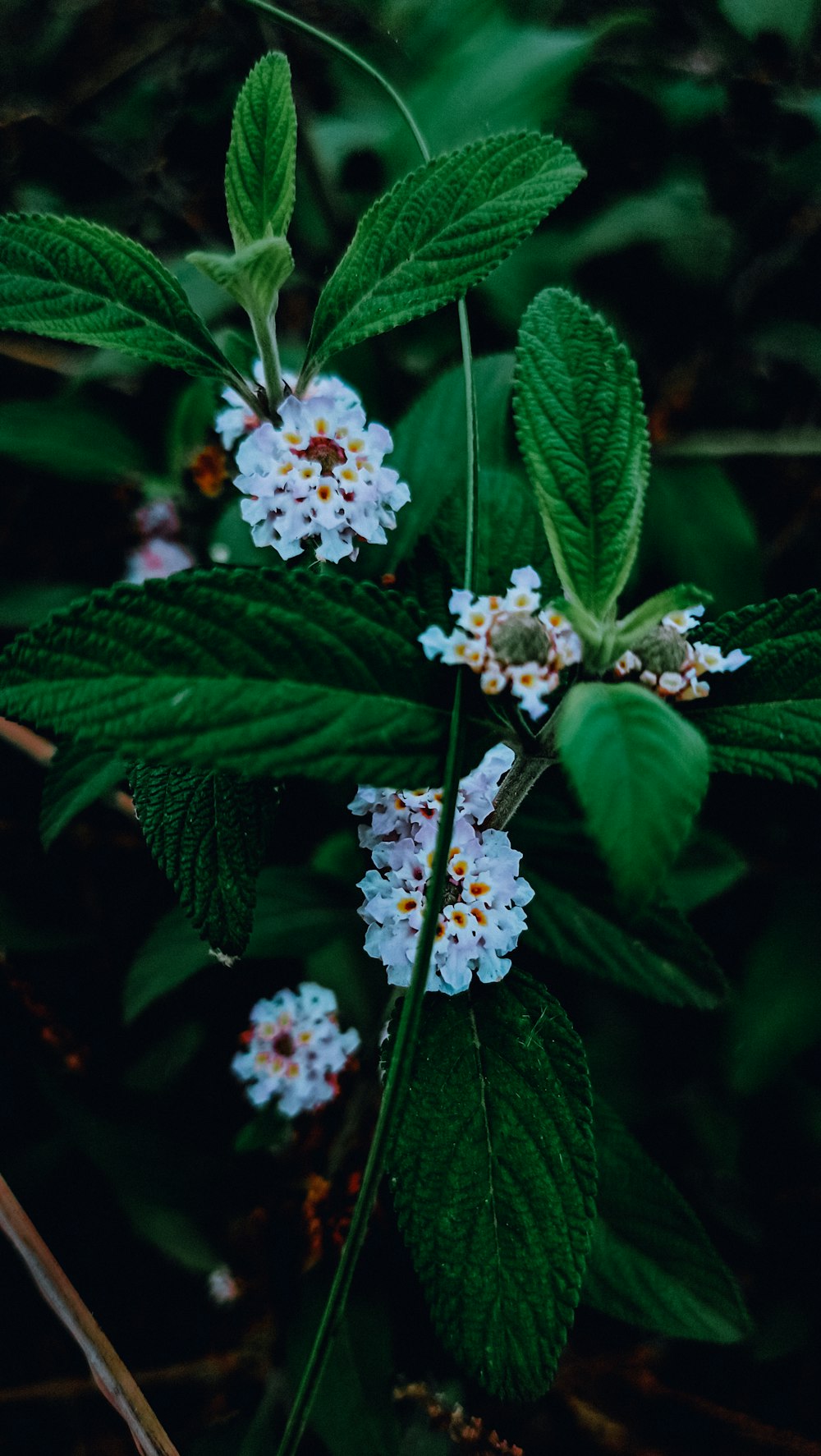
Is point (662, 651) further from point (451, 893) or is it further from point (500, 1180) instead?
point (500, 1180)

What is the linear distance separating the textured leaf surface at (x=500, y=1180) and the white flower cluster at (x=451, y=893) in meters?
0.05

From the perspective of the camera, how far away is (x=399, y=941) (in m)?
0.63

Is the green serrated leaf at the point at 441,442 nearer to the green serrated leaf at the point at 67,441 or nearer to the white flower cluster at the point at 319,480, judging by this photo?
the white flower cluster at the point at 319,480

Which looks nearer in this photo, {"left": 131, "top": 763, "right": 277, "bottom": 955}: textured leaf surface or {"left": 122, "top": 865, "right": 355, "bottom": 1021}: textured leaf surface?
{"left": 131, "top": 763, "right": 277, "bottom": 955}: textured leaf surface

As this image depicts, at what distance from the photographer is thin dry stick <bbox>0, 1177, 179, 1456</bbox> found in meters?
0.72

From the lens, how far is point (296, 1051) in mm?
1048

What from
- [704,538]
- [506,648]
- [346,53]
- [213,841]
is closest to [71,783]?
[213,841]

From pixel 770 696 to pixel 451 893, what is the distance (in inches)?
9.3

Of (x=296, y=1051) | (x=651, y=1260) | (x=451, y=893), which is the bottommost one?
(x=651, y=1260)

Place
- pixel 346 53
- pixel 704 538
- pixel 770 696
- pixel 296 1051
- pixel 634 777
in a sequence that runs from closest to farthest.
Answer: pixel 634 777
pixel 770 696
pixel 346 53
pixel 296 1051
pixel 704 538

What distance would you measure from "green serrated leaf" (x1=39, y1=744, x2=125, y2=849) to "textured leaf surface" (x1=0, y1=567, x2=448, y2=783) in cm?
29

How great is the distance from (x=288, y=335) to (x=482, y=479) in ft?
2.35

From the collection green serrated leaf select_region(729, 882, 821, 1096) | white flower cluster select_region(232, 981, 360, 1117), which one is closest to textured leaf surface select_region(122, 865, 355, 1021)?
white flower cluster select_region(232, 981, 360, 1117)

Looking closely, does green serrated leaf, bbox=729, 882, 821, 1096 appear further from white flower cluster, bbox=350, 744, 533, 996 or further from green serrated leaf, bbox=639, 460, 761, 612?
white flower cluster, bbox=350, 744, 533, 996
